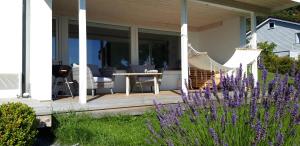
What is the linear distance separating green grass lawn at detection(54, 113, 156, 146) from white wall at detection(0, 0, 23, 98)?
192 cm

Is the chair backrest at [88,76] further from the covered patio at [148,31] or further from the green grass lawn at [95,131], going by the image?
the green grass lawn at [95,131]

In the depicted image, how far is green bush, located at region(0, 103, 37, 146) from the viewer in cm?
350

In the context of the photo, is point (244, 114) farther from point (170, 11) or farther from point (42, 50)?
point (170, 11)

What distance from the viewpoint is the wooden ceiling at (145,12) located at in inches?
300

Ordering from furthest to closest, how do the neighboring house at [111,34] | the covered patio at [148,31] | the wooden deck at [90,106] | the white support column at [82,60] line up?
the covered patio at [148,31], the neighboring house at [111,34], the white support column at [82,60], the wooden deck at [90,106]

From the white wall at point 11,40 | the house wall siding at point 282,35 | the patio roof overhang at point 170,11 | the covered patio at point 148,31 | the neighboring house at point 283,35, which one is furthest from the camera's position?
the house wall siding at point 282,35

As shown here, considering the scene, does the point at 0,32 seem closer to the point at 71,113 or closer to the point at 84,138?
the point at 71,113

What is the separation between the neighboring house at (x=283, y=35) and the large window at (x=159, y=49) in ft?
60.5

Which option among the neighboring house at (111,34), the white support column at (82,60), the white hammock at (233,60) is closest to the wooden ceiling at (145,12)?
the neighboring house at (111,34)

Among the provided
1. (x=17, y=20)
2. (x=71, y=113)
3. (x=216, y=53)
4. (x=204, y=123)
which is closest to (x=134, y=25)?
(x=216, y=53)

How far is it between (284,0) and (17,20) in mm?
6426

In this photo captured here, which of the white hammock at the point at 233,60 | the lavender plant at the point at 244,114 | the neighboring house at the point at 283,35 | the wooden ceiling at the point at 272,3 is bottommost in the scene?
the lavender plant at the point at 244,114

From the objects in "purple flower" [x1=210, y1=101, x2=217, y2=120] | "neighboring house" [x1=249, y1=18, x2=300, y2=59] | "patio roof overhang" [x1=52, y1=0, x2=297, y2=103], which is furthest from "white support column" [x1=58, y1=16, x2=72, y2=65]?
"neighboring house" [x1=249, y1=18, x2=300, y2=59]

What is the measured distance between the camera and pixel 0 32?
5.80 metres
